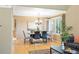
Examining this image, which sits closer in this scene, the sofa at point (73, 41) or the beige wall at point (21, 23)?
the sofa at point (73, 41)

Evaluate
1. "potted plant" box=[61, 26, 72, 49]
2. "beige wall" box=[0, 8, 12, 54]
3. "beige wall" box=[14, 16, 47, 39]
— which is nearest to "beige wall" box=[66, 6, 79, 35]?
"potted plant" box=[61, 26, 72, 49]

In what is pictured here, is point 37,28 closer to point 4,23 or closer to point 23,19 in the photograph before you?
point 23,19

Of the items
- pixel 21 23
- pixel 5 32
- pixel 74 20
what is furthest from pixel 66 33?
pixel 21 23

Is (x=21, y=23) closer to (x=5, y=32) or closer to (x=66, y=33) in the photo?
(x=5, y=32)

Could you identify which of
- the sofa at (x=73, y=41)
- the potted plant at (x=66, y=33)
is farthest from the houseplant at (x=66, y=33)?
the sofa at (x=73, y=41)

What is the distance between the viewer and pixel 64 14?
5.12 metres

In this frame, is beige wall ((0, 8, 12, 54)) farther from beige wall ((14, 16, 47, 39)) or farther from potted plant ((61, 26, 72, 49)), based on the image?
beige wall ((14, 16, 47, 39))

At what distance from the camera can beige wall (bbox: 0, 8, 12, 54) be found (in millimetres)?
3630

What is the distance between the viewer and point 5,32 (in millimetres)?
3789

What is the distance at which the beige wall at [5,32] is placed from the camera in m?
3.63

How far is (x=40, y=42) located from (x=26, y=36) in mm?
962

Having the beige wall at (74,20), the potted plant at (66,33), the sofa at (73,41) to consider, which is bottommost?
the sofa at (73,41)

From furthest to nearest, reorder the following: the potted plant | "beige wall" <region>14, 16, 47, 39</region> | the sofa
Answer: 1. "beige wall" <region>14, 16, 47, 39</region>
2. the potted plant
3. the sofa

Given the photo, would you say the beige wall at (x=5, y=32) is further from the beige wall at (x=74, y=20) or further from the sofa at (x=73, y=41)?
the beige wall at (x=74, y=20)
